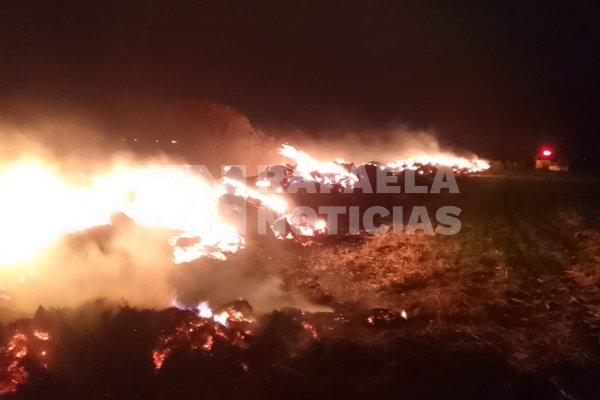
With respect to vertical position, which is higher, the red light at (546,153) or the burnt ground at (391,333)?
the red light at (546,153)

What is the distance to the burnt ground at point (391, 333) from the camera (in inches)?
300

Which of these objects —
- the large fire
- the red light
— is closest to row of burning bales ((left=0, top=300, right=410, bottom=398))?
the large fire

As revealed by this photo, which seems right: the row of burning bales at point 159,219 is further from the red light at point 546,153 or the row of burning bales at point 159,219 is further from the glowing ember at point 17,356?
the red light at point 546,153

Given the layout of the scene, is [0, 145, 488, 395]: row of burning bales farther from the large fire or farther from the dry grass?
the dry grass

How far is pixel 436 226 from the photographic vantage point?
16.4m

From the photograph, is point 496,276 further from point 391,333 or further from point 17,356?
point 17,356

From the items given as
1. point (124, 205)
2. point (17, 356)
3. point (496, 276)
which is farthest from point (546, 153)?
point (17, 356)

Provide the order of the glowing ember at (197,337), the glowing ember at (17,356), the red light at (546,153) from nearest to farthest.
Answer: the glowing ember at (17,356) < the glowing ember at (197,337) < the red light at (546,153)

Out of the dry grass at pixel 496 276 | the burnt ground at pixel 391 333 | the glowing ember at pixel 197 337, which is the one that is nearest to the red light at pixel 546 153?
the dry grass at pixel 496 276

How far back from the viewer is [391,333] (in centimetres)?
953

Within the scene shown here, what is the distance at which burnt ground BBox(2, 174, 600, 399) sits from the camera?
7.63 metres

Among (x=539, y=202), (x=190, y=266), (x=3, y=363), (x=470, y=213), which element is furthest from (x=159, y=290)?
(x=539, y=202)

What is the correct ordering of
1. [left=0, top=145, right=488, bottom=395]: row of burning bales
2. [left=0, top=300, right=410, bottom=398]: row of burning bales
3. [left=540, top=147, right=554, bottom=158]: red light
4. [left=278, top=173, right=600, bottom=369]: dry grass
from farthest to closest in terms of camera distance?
[left=540, top=147, right=554, bottom=158]: red light < [left=278, top=173, right=600, bottom=369]: dry grass < [left=0, top=145, right=488, bottom=395]: row of burning bales < [left=0, top=300, right=410, bottom=398]: row of burning bales

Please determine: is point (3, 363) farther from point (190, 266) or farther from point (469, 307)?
point (469, 307)
